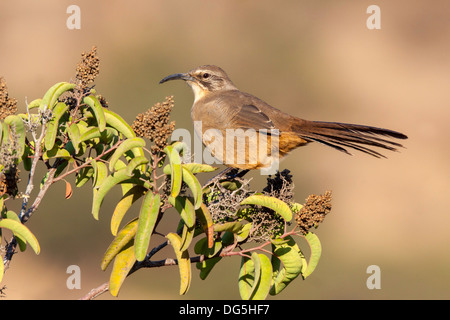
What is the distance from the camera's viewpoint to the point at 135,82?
34.8ft

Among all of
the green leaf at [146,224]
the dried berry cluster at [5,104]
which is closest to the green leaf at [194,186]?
the green leaf at [146,224]

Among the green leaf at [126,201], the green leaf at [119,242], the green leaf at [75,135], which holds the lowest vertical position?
the green leaf at [119,242]

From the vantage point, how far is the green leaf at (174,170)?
2.68 m

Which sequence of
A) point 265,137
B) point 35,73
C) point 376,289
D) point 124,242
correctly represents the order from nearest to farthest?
point 124,242 → point 265,137 → point 376,289 → point 35,73

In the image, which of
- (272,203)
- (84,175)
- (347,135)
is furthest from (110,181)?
(347,135)

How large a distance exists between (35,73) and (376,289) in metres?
6.20

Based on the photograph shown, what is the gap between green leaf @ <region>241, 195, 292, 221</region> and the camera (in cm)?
311

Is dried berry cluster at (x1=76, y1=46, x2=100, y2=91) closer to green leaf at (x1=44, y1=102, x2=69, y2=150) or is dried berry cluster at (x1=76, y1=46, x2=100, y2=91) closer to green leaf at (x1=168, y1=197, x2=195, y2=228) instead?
green leaf at (x1=44, y1=102, x2=69, y2=150)

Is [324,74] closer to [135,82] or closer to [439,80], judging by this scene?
[439,80]

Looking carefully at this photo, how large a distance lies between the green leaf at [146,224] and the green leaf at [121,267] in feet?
0.64

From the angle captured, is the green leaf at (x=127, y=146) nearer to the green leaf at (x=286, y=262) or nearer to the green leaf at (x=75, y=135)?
the green leaf at (x=75, y=135)

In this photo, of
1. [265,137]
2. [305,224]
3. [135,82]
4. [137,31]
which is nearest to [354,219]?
[135,82]

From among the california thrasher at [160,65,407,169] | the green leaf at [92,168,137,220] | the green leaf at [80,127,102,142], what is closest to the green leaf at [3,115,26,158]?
the green leaf at [80,127,102,142]

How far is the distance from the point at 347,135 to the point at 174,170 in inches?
71.0
